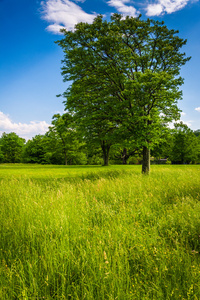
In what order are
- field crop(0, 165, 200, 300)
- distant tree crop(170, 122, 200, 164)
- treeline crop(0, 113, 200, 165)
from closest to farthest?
field crop(0, 165, 200, 300), treeline crop(0, 113, 200, 165), distant tree crop(170, 122, 200, 164)

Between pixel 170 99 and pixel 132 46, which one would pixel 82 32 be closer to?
pixel 132 46

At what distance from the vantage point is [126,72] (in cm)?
1307

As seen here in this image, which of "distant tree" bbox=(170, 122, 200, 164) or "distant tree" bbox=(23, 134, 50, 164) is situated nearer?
"distant tree" bbox=(170, 122, 200, 164)

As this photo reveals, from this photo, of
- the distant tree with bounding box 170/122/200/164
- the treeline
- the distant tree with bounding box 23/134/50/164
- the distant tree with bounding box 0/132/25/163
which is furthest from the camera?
the distant tree with bounding box 0/132/25/163

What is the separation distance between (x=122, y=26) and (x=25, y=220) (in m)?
13.1

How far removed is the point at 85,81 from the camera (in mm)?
13367

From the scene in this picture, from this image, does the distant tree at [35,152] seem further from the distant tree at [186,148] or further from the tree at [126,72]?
the tree at [126,72]

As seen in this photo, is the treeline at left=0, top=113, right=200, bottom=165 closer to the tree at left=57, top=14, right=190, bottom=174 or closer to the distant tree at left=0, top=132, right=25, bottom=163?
the distant tree at left=0, top=132, right=25, bottom=163

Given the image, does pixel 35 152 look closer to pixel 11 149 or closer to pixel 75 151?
pixel 11 149

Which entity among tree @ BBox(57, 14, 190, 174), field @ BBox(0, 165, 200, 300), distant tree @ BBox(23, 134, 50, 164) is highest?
tree @ BBox(57, 14, 190, 174)

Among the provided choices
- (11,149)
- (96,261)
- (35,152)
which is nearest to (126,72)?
(96,261)

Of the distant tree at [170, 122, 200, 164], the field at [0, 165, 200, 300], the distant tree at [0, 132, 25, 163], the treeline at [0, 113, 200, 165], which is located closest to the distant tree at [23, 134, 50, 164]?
the treeline at [0, 113, 200, 165]

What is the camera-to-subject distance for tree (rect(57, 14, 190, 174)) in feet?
38.3

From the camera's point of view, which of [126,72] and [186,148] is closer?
[126,72]
